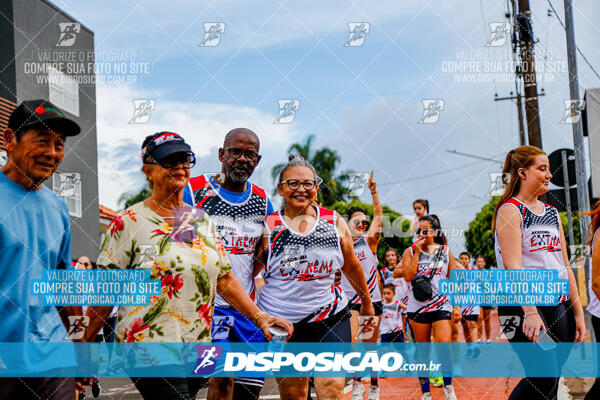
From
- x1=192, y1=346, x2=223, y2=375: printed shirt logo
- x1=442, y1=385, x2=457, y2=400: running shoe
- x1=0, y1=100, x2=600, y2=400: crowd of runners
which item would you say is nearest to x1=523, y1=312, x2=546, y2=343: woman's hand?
x1=0, y1=100, x2=600, y2=400: crowd of runners

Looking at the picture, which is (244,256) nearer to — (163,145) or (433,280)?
(163,145)

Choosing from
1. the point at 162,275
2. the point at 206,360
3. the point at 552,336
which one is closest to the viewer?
the point at 162,275

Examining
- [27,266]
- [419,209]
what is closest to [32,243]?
[27,266]

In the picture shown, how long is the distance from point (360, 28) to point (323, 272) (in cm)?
454

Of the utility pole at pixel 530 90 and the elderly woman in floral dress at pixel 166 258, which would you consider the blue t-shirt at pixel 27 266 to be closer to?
the elderly woman in floral dress at pixel 166 258

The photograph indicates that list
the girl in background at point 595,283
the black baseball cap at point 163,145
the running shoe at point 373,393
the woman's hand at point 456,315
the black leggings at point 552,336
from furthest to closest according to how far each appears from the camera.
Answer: the woman's hand at point 456,315, the running shoe at point 373,393, the girl in background at point 595,283, the black leggings at point 552,336, the black baseball cap at point 163,145

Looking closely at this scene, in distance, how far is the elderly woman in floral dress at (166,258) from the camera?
332 cm

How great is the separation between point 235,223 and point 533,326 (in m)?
2.19

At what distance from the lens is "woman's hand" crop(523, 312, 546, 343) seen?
4.40 metres

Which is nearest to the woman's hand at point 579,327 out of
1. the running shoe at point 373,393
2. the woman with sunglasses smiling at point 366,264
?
the woman with sunglasses smiling at point 366,264

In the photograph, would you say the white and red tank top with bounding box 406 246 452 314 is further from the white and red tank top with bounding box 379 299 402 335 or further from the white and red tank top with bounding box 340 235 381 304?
the white and red tank top with bounding box 379 299 402 335

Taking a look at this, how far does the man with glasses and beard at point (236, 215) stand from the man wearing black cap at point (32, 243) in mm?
1663

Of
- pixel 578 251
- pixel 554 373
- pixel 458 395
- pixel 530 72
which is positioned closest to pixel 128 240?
pixel 554 373

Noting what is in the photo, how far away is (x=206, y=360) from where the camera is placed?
12.5 ft
